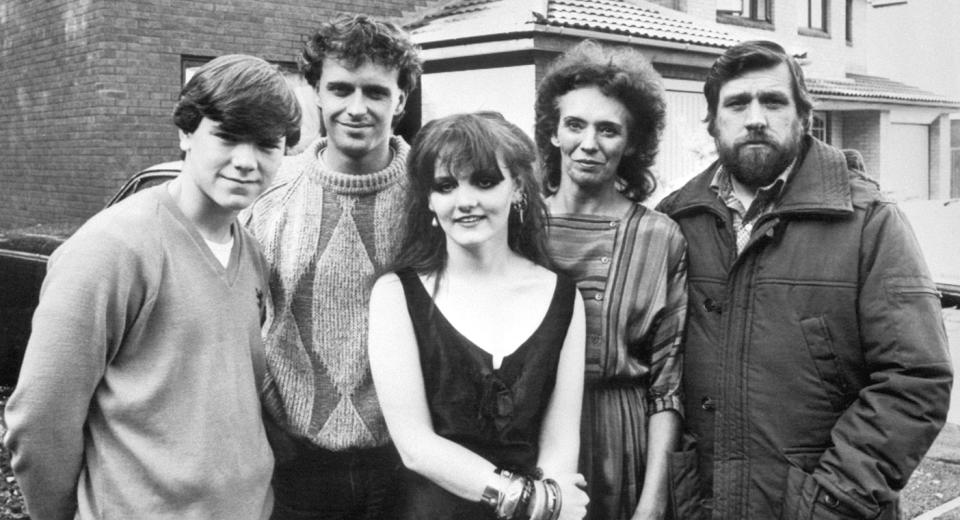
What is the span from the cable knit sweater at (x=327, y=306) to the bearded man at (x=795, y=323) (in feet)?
2.96

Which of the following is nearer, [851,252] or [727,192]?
[851,252]

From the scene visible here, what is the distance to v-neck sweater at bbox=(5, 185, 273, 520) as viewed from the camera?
6.13ft

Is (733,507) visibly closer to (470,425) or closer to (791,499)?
(791,499)

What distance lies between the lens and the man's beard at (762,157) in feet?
8.21

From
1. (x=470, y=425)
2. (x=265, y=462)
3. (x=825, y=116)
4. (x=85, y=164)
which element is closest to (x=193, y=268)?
(x=265, y=462)

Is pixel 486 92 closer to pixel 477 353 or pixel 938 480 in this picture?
pixel 938 480

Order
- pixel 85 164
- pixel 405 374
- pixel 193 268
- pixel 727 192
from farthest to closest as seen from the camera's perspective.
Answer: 1. pixel 85 164
2. pixel 727 192
3. pixel 405 374
4. pixel 193 268

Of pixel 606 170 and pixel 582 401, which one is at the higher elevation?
pixel 606 170

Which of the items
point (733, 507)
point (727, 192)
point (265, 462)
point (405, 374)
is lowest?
point (733, 507)

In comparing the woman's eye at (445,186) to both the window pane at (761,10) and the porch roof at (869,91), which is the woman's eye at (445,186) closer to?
the porch roof at (869,91)

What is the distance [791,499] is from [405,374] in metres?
1.05

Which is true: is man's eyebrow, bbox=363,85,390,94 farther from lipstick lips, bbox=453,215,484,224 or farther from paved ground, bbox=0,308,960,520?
paved ground, bbox=0,308,960,520

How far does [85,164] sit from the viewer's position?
10.3 meters

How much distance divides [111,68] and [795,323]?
29.4 ft
